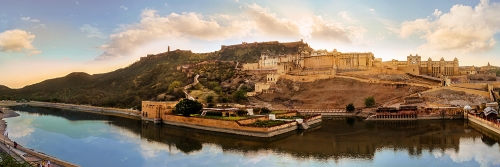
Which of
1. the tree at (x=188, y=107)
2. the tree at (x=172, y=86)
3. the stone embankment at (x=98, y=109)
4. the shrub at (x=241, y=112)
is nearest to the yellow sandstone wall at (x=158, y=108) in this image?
the tree at (x=188, y=107)

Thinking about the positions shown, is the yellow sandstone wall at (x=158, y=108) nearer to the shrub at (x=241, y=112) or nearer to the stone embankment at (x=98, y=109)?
the stone embankment at (x=98, y=109)

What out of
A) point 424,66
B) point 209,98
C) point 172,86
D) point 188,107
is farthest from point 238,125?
point 424,66

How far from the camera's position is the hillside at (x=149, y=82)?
68.2 m

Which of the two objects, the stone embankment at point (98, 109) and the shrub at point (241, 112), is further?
the stone embankment at point (98, 109)

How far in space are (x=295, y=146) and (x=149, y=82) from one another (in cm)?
5535

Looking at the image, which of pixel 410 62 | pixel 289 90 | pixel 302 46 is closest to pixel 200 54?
pixel 302 46

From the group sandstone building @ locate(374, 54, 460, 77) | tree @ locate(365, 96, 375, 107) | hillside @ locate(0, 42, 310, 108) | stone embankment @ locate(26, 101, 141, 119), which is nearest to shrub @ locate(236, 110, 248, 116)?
hillside @ locate(0, 42, 310, 108)

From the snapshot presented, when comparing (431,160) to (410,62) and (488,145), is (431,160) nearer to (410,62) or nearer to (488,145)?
(488,145)

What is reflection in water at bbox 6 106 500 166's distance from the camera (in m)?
25.9

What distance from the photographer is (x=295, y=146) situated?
30.5m

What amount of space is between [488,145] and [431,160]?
23.3 ft

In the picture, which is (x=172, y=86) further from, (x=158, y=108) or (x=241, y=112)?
(x=241, y=112)

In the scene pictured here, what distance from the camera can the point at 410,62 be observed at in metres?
65.8

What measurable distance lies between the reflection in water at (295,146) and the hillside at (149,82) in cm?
2004
